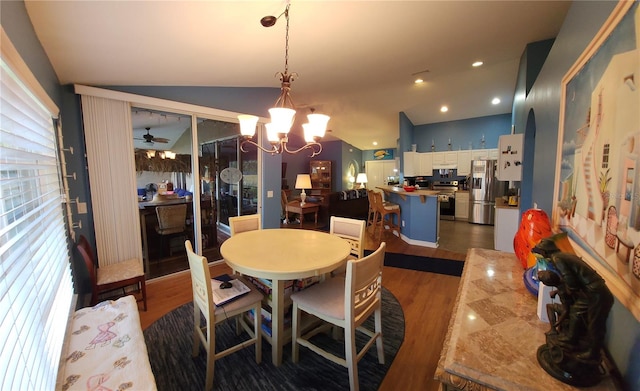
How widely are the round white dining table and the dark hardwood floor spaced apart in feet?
2.68

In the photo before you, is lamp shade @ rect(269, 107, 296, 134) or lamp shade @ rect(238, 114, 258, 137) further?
lamp shade @ rect(238, 114, 258, 137)

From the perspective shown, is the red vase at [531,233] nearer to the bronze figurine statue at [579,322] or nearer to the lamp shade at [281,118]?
the bronze figurine statue at [579,322]

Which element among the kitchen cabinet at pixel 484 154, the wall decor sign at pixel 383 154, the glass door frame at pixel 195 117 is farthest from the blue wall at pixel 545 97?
the wall decor sign at pixel 383 154

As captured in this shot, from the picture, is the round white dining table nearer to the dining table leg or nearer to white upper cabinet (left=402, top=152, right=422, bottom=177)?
the dining table leg

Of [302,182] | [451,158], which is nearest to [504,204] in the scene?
[451,158]

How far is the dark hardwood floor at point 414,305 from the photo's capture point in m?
1.71

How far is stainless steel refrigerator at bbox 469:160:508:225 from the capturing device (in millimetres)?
5957

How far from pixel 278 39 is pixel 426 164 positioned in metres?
6.01

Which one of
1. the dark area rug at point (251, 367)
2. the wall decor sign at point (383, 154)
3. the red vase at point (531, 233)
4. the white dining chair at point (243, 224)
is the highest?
the wall decor sign at point (383, 154)

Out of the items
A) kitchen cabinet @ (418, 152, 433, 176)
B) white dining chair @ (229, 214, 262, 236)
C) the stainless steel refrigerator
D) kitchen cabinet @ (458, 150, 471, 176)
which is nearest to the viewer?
white dining chair @ (229, 214, 262, 236)

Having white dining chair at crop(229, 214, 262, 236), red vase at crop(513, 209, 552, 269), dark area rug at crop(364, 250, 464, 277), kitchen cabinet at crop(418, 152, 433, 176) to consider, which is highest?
kitchen cabinet at crop(418, 152, 433, 176)

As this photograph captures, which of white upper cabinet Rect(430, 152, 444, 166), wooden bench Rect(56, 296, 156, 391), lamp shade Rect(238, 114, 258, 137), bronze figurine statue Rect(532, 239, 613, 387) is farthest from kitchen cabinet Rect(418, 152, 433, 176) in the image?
wooden bench Rect(56, 296, 156, 391)

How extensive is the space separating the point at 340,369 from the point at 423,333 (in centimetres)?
83

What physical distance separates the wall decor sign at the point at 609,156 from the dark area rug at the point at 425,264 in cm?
235
